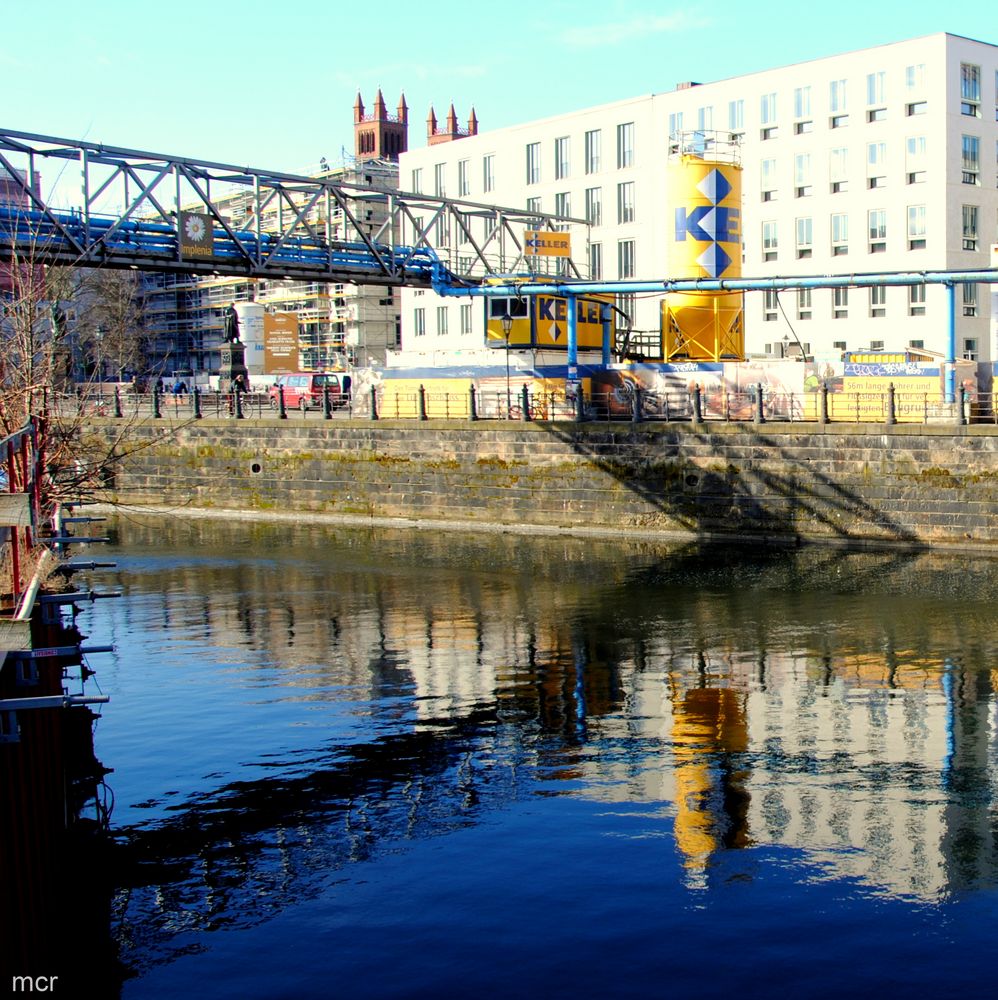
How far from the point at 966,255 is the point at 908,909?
53508mm

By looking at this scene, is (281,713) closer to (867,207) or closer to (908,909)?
(908,909)

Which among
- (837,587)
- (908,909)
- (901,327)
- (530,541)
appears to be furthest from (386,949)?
(901,327)

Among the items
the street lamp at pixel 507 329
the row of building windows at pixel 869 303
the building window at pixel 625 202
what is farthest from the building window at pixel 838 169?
the street lamp at pixel 507 329

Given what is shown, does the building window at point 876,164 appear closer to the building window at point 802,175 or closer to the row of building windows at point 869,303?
the building window at point 802,175

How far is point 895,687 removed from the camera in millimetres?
22672

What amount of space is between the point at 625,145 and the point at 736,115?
6283 mm

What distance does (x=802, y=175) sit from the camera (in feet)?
216

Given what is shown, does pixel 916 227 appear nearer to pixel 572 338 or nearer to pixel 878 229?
pixel 878 229

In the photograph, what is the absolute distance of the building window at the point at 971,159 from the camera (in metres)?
61.4

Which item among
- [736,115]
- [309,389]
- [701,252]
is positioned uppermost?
[736,115]

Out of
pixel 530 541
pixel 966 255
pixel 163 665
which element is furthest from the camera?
pixel 966 255

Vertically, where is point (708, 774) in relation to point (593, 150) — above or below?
below

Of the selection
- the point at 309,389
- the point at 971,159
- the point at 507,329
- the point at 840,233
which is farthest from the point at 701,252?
the point at 309,389

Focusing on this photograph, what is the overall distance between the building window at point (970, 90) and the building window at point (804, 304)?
427 inches
